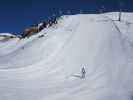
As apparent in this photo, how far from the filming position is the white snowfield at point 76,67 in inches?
703

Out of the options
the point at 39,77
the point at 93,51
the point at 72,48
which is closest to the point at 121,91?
the point at 39,77

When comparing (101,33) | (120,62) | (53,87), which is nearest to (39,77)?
(53,87)

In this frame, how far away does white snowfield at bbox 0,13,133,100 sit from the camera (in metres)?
17.8

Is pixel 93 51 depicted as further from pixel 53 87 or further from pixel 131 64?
pixel 53 87

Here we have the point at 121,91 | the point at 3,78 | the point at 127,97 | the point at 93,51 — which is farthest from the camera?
the point at 93,51

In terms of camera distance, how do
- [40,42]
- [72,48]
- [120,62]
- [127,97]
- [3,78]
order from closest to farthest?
[127,97]
[3,78]
[120,62]
[72,48]
[40,42]

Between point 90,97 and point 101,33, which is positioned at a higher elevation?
point 101,33

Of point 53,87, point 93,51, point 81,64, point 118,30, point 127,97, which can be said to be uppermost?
point 118,30

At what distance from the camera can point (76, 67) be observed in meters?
26.9

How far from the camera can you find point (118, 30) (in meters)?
38.3

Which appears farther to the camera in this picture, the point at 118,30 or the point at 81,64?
the point at 118,30

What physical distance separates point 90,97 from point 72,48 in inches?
710

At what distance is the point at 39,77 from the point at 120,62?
23.4 ft

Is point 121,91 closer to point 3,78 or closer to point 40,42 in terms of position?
point 3,78
